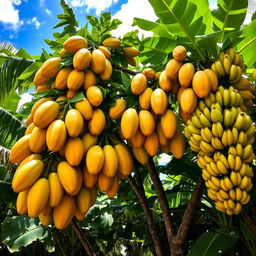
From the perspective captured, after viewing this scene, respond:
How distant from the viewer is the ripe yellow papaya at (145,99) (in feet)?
3.94

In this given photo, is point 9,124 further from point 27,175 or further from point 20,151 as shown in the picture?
point 27,175

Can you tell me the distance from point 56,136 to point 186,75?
0.59 metres

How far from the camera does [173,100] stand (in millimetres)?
1431

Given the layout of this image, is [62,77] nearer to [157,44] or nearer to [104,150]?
[104,150]

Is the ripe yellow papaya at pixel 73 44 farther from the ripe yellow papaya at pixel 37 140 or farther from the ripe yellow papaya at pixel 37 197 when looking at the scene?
the ripe yellow papaya at pixel 37 197

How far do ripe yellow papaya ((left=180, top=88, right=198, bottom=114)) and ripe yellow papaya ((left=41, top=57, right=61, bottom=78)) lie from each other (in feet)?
1.95

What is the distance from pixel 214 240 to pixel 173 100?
823mm

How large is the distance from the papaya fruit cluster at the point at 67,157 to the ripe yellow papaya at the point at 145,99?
3.3 inches

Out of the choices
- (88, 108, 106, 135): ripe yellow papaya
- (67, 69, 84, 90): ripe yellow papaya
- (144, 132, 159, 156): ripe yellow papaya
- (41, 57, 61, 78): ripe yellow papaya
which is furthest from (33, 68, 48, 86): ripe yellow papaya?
(144, 132, 159, 156): ripe yellow papaya

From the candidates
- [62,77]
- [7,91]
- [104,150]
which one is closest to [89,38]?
[62,77]

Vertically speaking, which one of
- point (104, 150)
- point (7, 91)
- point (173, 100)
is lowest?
point (104, 150)

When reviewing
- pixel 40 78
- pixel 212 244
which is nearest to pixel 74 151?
pixel 40 78

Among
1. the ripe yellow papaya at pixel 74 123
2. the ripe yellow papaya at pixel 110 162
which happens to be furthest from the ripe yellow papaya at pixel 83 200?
the ripe yellow papaya at pixel 74 123

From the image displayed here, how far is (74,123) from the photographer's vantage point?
3.40 ft
